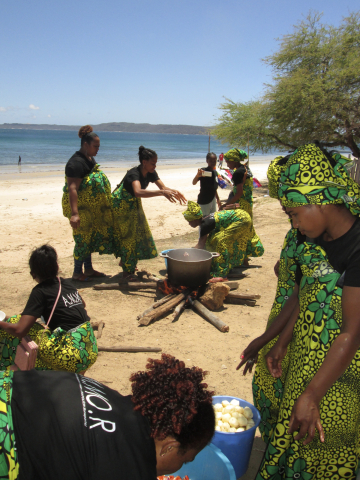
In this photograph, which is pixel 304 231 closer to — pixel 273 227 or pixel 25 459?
pixel 25 459

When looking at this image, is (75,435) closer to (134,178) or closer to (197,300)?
(197,300)

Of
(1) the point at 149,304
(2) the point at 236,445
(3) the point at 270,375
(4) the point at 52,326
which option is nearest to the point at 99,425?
(3) the point at 270,375

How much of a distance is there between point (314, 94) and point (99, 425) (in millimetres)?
18267

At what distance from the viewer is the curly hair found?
1.30 m

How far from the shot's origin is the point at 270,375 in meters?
2.18

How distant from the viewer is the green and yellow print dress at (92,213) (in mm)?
5680

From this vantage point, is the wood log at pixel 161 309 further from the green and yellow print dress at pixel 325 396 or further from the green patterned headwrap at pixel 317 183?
the green patterned headwrap at pixel 317 183

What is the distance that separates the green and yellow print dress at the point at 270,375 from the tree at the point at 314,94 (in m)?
15.4

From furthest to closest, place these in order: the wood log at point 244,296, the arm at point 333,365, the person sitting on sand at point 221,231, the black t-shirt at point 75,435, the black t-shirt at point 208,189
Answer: the black t-shirt at point 208,189
the person sitting on sand at point 221,231
the wood log at point 244,296
the arm at point 333,365
the black t-shirt at point 75,435

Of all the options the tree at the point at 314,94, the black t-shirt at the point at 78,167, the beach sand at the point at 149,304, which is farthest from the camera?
the tree at the point at 314,94

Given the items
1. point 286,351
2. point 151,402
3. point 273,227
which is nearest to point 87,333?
point 286,351

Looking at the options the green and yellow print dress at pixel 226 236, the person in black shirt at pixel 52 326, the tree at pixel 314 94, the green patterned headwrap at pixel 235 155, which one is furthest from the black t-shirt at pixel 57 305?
the tree at pixel 314 94

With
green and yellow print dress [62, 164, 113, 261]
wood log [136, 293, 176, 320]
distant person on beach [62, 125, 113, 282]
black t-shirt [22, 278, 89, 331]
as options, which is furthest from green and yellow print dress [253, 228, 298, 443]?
green and yellow print dress [62, 164, 113, 261]

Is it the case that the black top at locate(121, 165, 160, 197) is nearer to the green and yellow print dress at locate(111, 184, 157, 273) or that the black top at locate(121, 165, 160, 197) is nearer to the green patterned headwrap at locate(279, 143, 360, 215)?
the green and yellow print dress at locate(111, 184, 157, 273)
